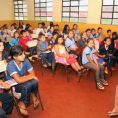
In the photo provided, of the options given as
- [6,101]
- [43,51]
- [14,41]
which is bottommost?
[6,101]

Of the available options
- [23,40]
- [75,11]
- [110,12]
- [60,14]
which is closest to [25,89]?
[23,40]

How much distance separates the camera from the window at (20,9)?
1046 cm

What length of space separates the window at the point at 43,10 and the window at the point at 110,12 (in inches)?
137

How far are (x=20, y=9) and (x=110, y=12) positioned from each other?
264 inches

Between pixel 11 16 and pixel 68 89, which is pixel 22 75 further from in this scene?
pixel 11 16

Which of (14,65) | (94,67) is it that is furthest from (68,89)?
(14,65)

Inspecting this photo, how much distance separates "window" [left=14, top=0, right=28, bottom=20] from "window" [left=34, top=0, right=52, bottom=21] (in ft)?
3.53

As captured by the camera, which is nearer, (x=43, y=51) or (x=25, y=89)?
(x=25, y=89)

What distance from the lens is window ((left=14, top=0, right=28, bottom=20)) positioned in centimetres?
1046

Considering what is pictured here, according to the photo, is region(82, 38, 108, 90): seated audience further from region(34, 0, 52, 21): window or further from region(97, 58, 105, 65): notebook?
region(34, 0, 52, 21): window

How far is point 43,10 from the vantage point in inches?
376

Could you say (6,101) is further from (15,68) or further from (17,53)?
(17,53)

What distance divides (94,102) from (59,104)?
0.70 metres

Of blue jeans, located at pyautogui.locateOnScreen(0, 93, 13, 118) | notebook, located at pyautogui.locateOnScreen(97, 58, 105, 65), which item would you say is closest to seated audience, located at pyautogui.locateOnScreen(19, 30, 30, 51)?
notebook, located at pyautogui.locateOnScreen(97, 58, 105, 65)
